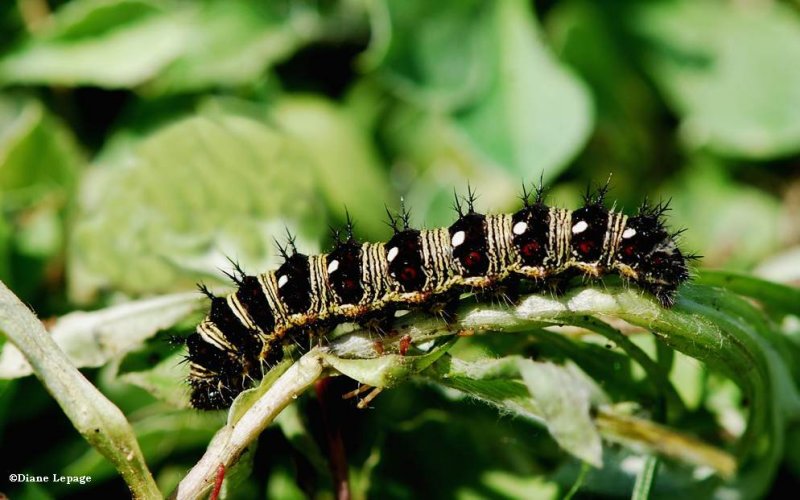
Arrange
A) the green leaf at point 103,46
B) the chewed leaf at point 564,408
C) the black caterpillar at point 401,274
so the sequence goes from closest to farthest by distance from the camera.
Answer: the chewed leaf at point 564,408 → the black caterpillar at point 401,274 → the green leaf at point 103,46

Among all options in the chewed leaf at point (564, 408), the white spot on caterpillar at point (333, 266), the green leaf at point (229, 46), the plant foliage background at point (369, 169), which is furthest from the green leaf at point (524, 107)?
the chewed leaf at point (564, 408)

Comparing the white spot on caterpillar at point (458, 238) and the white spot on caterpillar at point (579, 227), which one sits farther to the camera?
the white spot on caterpillar at point (458, 238)

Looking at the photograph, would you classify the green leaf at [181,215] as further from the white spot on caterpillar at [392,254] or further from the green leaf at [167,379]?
the white spot on caterpillar at [392,254]

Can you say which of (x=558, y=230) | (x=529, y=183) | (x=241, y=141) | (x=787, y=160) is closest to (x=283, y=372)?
(x=558, y=230)

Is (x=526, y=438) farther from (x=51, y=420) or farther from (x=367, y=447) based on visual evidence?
(x=51, y=420)

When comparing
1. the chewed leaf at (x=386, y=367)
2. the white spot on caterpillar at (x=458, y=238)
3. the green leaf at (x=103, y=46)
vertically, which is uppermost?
the green leaf at (x=103, y=46)

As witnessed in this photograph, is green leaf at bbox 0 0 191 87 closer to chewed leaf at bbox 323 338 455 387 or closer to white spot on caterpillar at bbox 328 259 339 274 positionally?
white spot on caterpillar at bbox 328 259 339 274

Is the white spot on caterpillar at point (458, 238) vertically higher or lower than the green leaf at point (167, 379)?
higher
